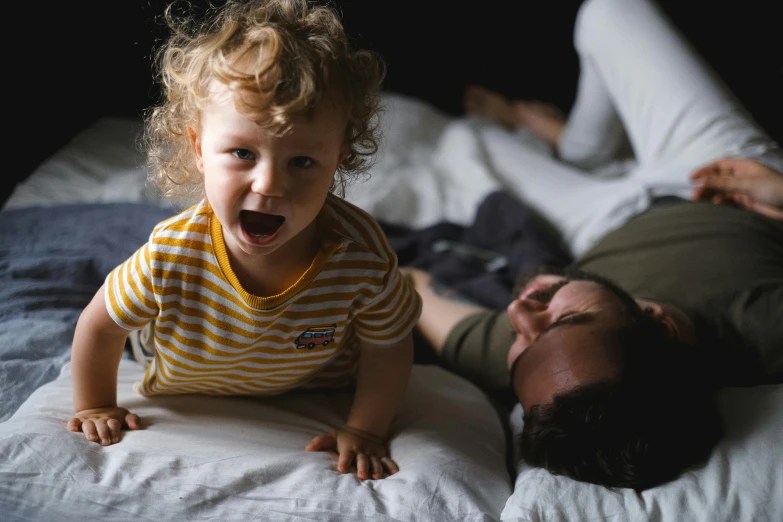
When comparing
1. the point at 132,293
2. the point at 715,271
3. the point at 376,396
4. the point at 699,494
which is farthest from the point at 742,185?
the point at 132,293

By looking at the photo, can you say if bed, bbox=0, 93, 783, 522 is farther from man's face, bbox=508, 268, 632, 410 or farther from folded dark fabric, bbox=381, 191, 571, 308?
folded dark fabric, bbox=381, 191, 571, 308

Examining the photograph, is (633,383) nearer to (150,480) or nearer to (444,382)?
(444,382)

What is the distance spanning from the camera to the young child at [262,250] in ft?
2.23

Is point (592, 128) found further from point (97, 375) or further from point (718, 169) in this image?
point (97, 375)

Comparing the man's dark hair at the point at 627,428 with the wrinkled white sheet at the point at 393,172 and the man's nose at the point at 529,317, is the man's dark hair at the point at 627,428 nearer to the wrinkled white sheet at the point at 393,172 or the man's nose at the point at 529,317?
the man's nose at the point at 529,317

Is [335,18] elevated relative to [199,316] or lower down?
elevated

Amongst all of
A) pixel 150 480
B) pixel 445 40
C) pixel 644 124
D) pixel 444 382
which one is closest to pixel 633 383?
pixel 444 382

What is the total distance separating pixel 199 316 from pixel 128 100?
1.09 metres

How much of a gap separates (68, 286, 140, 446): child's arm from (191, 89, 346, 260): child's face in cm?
18

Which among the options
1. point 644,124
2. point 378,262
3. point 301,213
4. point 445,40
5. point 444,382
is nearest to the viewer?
point 301,213

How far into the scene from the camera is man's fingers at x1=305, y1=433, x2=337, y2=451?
0.85m

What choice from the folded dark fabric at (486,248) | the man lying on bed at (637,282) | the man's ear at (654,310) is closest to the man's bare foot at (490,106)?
the man lying on bed at (637,282)

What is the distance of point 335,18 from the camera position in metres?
0.76

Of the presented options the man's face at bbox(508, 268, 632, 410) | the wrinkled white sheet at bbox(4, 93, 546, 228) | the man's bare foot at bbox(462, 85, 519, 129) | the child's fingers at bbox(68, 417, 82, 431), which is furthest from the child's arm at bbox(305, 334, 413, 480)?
the man's bare foot at bbox(462, 85, 519, 129)
